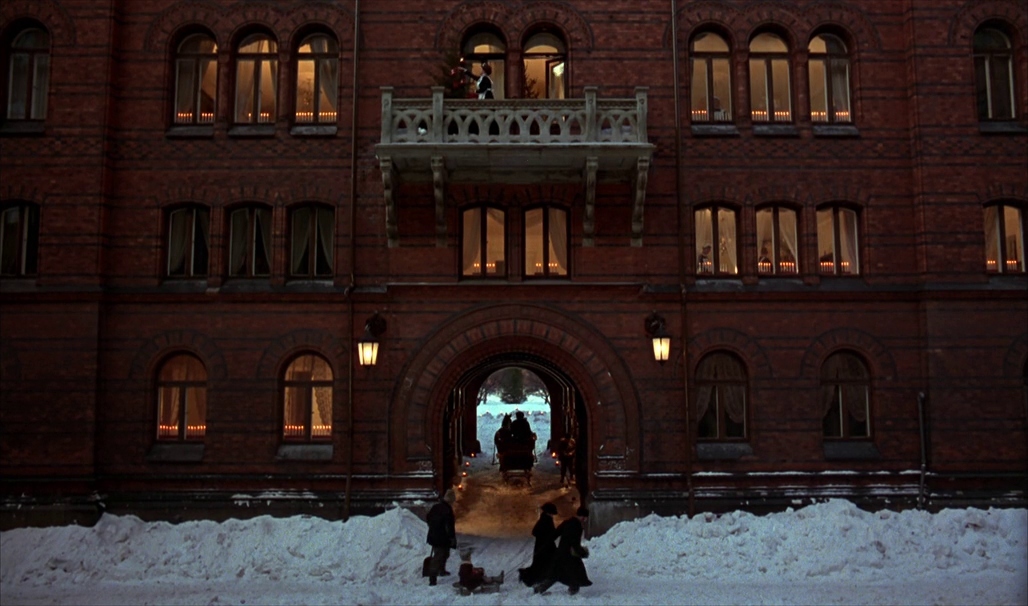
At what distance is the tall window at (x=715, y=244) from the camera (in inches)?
650

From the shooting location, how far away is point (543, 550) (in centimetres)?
1230

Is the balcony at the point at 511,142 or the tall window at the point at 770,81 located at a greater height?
the tall window at the point at 770,81

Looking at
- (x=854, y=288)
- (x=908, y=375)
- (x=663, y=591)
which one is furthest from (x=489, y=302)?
(x=908, y=375)

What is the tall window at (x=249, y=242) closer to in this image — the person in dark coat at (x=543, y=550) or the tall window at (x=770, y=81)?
the person in dark coat at (x=543, y=550)

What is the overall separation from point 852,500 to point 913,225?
6074 mm

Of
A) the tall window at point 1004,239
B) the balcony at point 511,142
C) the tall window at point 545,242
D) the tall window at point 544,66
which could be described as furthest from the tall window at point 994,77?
the tall window at point 545,242

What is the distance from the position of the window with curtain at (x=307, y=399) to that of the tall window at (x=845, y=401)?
10.7 meters

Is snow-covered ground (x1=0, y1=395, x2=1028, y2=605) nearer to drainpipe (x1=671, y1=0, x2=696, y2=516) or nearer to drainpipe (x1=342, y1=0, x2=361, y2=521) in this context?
drainpipe (x1=342, y1=0, x2=361, y2=521)

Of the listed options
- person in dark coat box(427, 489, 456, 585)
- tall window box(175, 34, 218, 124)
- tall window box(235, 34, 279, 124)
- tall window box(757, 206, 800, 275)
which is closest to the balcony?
tall window box(757, 206, 800, 275)

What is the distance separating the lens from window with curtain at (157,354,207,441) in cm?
1606

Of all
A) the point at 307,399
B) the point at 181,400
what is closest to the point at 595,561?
the point at 307,399

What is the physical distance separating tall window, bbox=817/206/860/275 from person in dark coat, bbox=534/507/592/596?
858cm

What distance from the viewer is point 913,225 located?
16406 millimetres

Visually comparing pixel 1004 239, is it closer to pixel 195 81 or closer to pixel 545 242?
pixel 545 242
